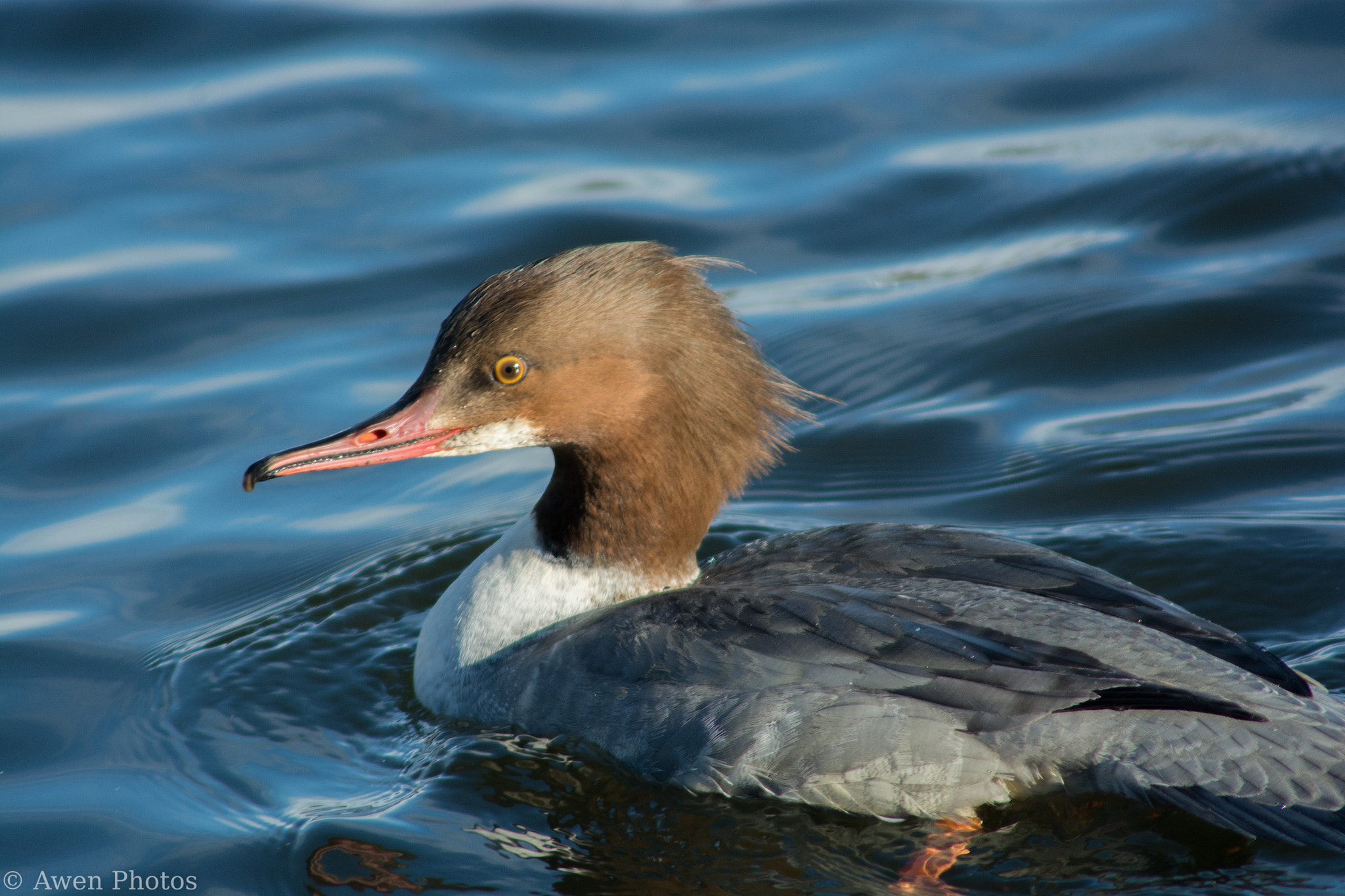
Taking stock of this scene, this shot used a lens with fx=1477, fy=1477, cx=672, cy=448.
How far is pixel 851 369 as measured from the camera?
25.5 ft

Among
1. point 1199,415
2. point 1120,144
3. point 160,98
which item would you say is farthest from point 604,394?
point 160,98

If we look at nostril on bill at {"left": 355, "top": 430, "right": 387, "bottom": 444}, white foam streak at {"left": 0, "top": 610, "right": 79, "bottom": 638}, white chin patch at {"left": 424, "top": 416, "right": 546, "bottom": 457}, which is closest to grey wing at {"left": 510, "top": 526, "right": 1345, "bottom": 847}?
white chin patch at {"left": 424, "top": 416, "right": 546, "bottom": 457}

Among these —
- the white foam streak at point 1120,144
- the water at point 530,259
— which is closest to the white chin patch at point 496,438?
the water at point 530,259

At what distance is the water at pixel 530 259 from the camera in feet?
15.4

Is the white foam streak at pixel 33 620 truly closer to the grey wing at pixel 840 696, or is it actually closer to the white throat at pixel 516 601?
the white throat at pixel 516 601

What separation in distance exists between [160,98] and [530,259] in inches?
128

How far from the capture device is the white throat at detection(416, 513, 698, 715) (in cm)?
519

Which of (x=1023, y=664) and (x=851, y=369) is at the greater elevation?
(x=851, y=369)

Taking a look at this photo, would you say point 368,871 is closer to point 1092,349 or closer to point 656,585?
point 656,585

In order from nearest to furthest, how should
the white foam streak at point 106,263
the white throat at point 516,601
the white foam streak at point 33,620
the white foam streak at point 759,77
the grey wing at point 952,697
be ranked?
the grey wing at point 952,697 → the white throat at point 516,601 → the white foam streak at point 33,620 → the white foam streak at point 106,263 → the white foam streak at point 759,77

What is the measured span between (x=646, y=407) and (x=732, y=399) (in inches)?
12.0

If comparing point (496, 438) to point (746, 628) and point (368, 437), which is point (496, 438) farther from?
point (746, 628)

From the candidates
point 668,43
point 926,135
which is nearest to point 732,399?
point 926,135

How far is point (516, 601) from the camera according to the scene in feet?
17.1
